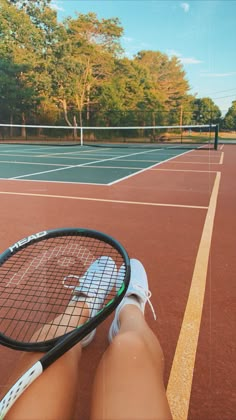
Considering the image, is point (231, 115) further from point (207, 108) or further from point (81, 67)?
point (81, 67)

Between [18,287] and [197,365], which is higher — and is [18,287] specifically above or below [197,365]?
above

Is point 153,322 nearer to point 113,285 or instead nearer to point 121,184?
point 113,285

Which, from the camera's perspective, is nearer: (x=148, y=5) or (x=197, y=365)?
(x=197, y=365)

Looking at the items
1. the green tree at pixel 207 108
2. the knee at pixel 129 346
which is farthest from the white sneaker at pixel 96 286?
the green tree at pixel 207 108

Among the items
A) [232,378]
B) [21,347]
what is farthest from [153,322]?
[21,347]

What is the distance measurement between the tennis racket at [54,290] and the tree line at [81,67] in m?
3.20

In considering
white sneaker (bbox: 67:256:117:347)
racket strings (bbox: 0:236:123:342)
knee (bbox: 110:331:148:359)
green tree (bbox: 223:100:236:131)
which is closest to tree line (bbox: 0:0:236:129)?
green tree (bbox: 223:100:236:131)

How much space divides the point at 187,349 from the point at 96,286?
0.46m

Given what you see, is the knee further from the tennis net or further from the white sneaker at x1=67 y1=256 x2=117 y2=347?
the tennis net

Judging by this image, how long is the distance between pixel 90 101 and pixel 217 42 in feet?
17.0

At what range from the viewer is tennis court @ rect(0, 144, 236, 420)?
1262 mm

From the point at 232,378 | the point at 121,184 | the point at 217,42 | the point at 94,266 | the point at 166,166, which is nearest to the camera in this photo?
the point at 232,378

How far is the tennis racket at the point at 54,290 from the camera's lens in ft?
3.34

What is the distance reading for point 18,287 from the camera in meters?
1.79
